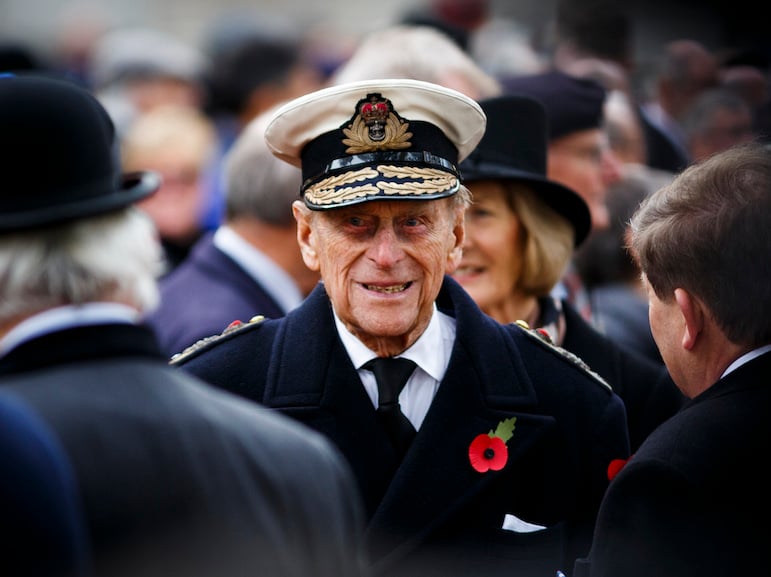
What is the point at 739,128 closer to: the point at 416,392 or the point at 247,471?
the point at 416,392

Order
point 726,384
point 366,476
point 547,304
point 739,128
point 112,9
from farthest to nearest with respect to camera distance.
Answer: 1. point 112,9
2. point 739,128
3. point 547,304
4. point 366,476
5. point 726,384

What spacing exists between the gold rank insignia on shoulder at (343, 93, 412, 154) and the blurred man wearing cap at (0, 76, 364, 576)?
121 centimetres

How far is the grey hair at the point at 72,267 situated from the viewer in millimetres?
2354

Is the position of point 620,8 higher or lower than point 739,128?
higher

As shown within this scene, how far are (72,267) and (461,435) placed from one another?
1.62m

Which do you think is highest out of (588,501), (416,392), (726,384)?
(726,384)

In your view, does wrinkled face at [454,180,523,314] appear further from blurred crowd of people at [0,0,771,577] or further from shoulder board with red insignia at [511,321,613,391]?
shoulder board with red insignia at [511,321,613,391]

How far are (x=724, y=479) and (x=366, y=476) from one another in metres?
1.12

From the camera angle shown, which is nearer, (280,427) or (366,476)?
(280,427)

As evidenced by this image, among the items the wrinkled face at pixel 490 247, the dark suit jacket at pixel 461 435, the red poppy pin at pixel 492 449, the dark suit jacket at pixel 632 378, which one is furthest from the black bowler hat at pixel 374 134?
the dark suit jacket at pixel 632 378

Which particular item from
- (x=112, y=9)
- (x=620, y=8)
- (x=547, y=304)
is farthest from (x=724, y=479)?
(x=112, y=9)

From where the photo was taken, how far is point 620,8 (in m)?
9.56

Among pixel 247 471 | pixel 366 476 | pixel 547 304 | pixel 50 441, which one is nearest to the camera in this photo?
pixel 50 441

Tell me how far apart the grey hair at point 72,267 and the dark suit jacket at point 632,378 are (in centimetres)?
247
